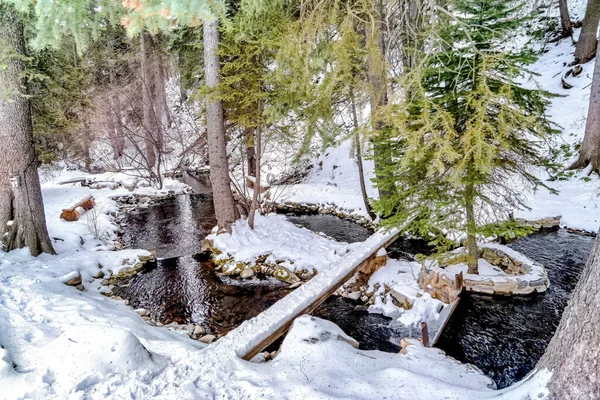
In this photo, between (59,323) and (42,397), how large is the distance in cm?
153

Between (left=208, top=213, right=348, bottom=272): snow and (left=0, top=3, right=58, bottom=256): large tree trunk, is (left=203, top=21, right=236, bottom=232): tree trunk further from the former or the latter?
(left=0, top=3, right=58, bottom=256): large tree trunk

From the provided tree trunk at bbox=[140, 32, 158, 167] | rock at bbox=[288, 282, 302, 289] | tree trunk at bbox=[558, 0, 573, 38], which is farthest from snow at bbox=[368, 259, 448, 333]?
tree trunk at bbox=[558, 0, 573, 38]

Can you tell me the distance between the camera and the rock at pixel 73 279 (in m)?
4.90

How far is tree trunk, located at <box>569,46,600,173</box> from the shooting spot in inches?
303

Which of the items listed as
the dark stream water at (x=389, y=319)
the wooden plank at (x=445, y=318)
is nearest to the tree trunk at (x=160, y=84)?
the dark stream water at (x=389, y=319)

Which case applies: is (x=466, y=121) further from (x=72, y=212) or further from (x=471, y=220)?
(x=72, y=212)

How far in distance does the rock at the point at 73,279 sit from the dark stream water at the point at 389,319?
2.36 ft

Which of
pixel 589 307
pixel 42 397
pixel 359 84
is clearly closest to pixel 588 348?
pixel 589 307

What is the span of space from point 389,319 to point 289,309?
5.94 feet

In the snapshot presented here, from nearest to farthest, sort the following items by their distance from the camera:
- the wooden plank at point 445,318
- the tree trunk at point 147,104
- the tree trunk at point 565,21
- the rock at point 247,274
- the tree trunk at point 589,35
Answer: the wooden plank at point 445,318, the rock at point 247,274, the tree trunk at point 589,35, the tree trunk at point 565,21, the tree trunk at point 147,104

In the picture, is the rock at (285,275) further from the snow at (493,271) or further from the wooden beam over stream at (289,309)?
the snow at (493,271)

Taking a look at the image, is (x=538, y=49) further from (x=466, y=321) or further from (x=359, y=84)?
(x=466, y=321)

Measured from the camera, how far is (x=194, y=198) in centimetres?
A: 1282

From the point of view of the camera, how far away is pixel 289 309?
12.5ft
